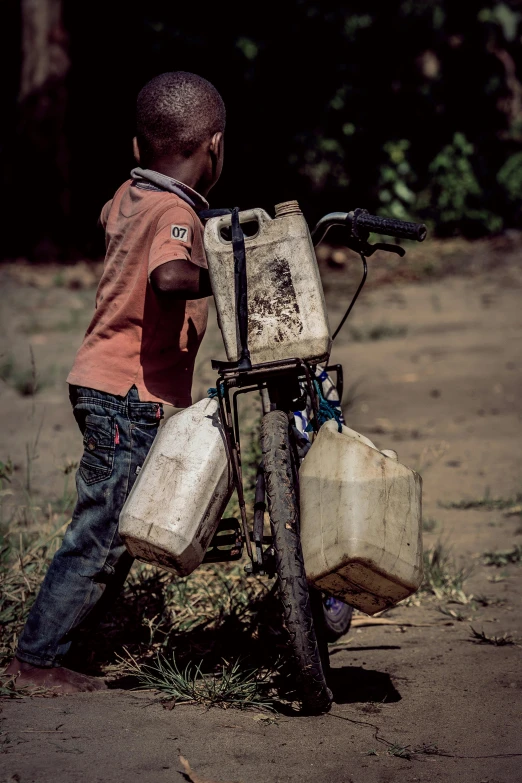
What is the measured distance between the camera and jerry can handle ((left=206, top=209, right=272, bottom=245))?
269cm

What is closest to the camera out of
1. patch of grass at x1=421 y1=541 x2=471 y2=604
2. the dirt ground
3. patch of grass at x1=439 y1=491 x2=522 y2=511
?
the dirt ground

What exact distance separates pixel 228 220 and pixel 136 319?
1.37ft

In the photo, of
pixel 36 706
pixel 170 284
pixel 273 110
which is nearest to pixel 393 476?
pixel 170 284

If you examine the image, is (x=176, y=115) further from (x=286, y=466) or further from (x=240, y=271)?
(x=286, y=466)

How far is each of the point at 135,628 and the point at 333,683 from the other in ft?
2.53

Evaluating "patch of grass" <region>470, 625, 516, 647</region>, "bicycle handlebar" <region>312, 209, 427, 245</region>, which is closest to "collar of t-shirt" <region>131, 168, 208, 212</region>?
"bicycle handlebar" <region>312, 209, 427, 245</region>

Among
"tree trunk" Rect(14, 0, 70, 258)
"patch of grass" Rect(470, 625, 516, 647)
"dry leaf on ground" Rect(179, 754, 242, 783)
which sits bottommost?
"dry leaf on ground" Rect(179, 754, 242, 783)

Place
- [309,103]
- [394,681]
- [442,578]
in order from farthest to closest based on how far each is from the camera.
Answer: [309,103] → [442,578] → [394,681]

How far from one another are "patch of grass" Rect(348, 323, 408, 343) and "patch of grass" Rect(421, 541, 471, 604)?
474 centimetres

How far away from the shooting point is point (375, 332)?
8.88m

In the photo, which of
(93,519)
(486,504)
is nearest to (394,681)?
(93,519)

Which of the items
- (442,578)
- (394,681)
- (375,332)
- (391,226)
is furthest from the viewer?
(375,332)

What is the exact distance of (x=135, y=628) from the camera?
11.6ft

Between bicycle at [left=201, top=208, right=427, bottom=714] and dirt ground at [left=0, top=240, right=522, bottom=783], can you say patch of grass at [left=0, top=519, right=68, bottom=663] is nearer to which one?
dirt ground at [left=0, top=240, right=522, bottom=783]
